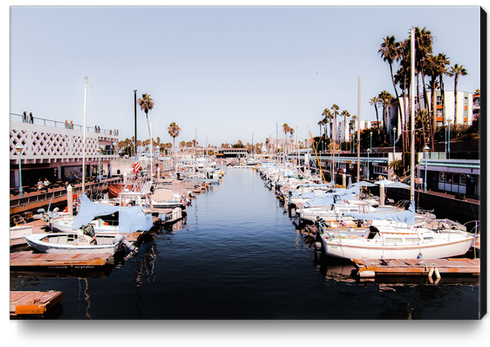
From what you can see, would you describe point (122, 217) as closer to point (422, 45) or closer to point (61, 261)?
point (61, 261)

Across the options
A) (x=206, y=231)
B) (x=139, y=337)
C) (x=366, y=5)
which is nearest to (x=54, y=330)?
(x=139, y=337)

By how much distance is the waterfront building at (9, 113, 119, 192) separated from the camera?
36.7 m

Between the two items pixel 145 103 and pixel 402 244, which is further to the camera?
pixel 145 103

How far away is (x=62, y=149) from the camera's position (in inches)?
1785

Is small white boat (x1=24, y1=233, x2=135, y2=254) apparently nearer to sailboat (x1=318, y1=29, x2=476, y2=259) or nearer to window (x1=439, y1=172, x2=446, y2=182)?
sailboat (x1=318, y1=29, x2=476, y2=259)

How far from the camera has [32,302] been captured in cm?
1395

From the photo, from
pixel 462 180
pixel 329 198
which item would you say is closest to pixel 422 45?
pixel 462 180

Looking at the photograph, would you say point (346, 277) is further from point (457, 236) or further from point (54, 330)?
point (54, 330)

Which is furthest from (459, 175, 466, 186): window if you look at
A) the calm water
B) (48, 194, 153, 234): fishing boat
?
(48, 194, 153, 234): fishing boat

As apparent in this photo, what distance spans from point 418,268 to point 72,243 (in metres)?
21.1

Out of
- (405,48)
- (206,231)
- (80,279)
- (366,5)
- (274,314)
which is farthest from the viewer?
(405,48)

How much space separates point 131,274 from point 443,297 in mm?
16435

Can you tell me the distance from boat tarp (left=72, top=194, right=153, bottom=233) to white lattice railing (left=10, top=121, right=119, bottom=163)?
14329mm

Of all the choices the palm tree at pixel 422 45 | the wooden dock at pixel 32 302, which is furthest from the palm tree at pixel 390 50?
the wooden dock at pixel 32 302
